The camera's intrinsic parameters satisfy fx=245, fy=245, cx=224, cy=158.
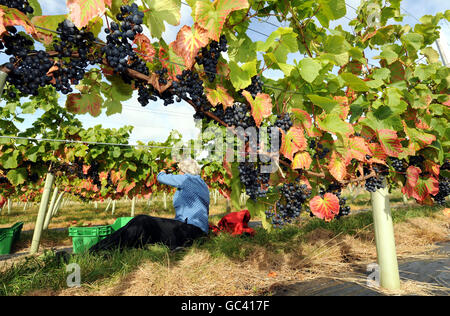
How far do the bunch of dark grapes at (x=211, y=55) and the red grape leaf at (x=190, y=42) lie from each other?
0.13 metres

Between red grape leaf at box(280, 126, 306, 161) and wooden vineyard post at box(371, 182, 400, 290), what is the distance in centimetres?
138

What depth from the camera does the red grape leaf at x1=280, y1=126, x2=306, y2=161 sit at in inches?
63.6

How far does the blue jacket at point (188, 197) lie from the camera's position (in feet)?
15.1

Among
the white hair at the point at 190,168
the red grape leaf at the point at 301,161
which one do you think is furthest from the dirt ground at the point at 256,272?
the red grape leaf at the point at 301,161

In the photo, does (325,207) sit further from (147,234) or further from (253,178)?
(147,234)

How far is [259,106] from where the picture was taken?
153cm

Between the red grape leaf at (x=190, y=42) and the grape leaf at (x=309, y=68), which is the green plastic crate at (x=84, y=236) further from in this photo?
Answer: the grape leaf at (x=309, y=68)

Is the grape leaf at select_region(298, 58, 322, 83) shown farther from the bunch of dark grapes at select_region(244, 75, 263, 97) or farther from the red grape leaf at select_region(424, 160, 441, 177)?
the red grape leaf at select_region(424, 160, 441, 177)

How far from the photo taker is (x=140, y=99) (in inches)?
61.7

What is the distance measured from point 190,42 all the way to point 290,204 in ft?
4.63
